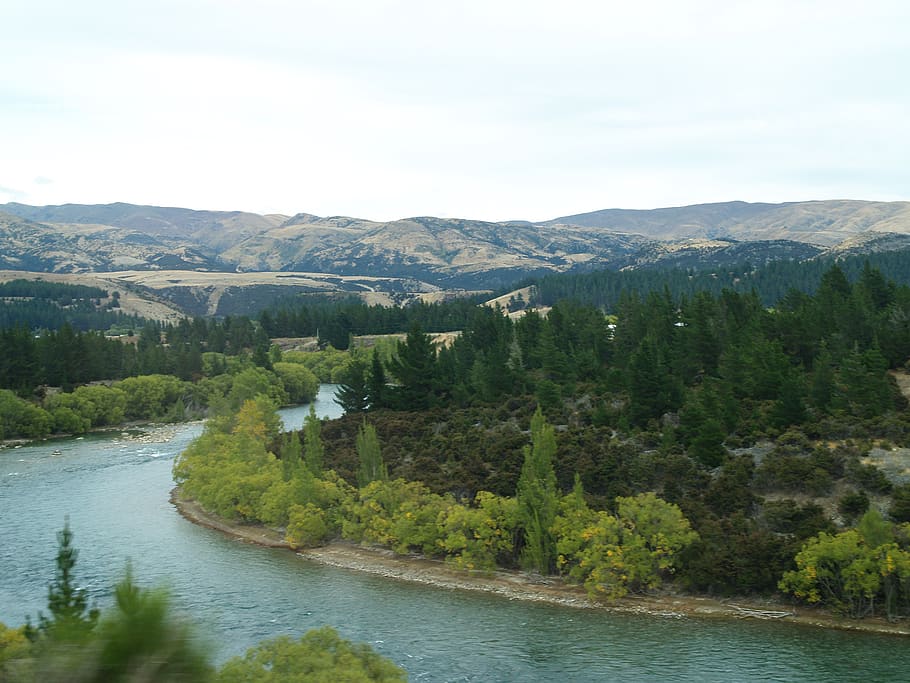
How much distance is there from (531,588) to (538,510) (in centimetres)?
514

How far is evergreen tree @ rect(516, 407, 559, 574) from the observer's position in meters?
58.0

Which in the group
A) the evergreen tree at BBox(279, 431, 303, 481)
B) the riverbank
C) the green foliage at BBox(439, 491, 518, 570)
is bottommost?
the riverbank

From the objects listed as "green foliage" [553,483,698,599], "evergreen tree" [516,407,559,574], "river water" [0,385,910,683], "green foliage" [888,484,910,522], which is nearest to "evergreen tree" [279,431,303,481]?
"river water" [0,385,910,683]

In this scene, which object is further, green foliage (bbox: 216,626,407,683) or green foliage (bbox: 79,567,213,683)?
green foliage (bbox: 216,626,407,683)

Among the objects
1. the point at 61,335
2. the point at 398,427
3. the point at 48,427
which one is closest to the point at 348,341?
the point at 61,335

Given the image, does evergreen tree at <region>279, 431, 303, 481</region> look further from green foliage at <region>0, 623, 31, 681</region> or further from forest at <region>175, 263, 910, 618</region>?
green foliage at <region>0, 623, 31, 681</region>

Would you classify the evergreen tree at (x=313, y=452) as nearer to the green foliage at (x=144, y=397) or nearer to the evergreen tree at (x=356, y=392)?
the evergreen tree at (x=356, y=392)

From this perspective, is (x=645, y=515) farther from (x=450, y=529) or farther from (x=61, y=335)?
(x=61, y=335)

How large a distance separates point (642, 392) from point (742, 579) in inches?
914

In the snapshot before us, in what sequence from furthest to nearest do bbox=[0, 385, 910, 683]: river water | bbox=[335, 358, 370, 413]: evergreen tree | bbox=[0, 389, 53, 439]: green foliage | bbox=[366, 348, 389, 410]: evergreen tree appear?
bbox=[0, 389, 53, 439]: green foliage, bbox=[335, 358, 370, 413]: evergreen tree, bbox=[366, 348, 389, 410]: evergreen tree, bbox=[0, 385, 910, 683]: river water

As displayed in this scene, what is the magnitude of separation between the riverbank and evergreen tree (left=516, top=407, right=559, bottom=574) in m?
1.29

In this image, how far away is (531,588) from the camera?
55969mm

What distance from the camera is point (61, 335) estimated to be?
461ft

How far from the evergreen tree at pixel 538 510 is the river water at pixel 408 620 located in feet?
16.3
